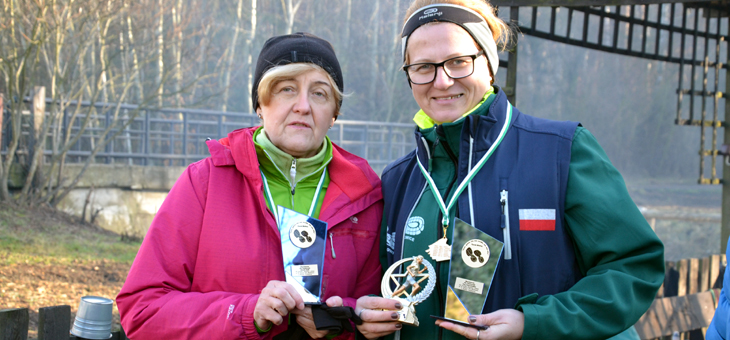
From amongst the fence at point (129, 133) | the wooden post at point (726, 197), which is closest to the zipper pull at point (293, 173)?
the wooden post at point (726, 197)

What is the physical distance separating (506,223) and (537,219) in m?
0.09

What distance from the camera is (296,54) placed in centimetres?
232

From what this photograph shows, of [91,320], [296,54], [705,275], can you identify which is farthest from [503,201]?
[705,275]

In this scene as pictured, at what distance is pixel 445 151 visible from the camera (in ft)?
7.07

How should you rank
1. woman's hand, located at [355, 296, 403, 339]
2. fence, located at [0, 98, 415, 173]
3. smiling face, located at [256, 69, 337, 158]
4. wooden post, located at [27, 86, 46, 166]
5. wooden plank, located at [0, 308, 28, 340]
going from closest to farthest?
woman's hand, located at [355, 296, 403, 339], smiling face, located at [256, 69, 337, 158], wooden plank, located at [0, 308, 28, 340], wooden post, located at [27, 86, 46, 166], fence, located at [0, 98, 415, 173]

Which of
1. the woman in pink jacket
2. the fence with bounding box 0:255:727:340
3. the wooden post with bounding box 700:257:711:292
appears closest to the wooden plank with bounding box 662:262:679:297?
the fence with bounding box 0:255:727:340

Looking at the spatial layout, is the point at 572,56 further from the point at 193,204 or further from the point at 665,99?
the point at 193,204

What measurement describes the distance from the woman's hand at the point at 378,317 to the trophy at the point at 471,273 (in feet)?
0.52

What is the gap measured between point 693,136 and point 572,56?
9.41m

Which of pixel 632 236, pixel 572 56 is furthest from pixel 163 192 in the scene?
pixel 572 56

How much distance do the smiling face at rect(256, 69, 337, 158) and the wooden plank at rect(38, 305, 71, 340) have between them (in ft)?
5.17

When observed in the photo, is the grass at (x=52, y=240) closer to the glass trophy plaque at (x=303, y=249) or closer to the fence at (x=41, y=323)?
the fence at (x=41, y=323)

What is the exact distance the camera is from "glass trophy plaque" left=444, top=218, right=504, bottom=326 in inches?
73.9

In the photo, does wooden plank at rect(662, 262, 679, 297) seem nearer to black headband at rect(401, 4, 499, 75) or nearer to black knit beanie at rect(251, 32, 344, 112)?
black headband at rect(401, 4, 499, 75)
